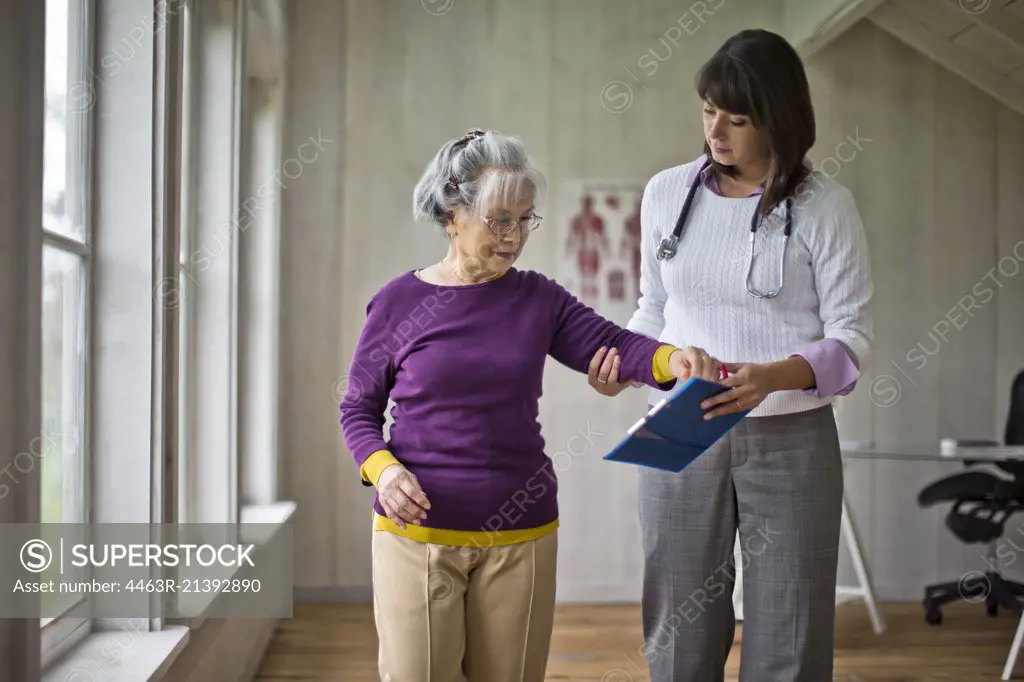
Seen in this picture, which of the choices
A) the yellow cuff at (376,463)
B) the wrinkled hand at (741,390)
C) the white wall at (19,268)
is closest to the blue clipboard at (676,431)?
the wrinkled hand at (741,390)

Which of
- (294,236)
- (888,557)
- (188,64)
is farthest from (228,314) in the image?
(888,557)

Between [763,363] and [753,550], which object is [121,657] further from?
[763,363]

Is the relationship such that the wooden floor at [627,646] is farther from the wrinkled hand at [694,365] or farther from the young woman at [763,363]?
the wrinkled hand at [694,365]

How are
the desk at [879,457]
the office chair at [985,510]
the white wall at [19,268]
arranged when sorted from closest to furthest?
the white wall at [19,268], the desk at [879,457], the office chair at [985,510]

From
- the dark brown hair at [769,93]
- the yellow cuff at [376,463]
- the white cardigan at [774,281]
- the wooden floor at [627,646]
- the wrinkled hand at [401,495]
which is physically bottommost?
the wooden floor at [627,646]

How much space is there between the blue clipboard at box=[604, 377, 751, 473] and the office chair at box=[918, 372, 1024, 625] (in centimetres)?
288

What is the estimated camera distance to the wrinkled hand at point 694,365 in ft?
5.24

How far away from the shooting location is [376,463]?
1555 mm

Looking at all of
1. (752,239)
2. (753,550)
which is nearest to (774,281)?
(752,239)

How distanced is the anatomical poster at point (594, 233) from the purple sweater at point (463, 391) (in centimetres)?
284

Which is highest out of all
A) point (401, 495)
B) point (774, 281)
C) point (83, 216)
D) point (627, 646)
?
point (83, 216)

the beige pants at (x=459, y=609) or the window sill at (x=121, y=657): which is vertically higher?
the beige pants at (x=459, y=609)

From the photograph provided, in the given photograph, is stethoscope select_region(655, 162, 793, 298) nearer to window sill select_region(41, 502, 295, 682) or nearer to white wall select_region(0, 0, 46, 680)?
white wall select_region(0, 0, 46, 680)

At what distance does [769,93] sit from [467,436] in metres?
0.80
